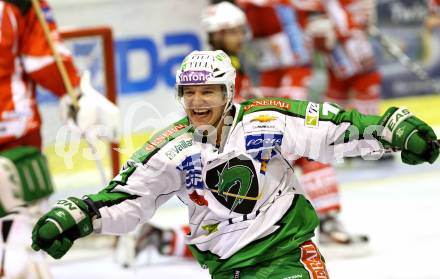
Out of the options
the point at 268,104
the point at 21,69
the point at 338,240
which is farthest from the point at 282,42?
the point at 268,104

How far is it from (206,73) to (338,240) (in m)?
2.62

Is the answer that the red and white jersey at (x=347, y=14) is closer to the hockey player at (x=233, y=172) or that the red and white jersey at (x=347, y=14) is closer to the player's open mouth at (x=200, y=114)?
the hockey player at (x=233, y=172)

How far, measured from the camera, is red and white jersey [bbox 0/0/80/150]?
503 cm

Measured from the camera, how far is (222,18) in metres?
6.32

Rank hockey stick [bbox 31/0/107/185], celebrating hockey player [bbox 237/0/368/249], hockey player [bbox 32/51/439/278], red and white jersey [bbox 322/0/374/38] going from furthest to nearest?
1. red and white jersey [bbox 322/0/374/38]
2. celebrating hockey player [bbox 237/0/368/249]
3. hockey stick [bbox 31/0/107/185]
4. hockey player [bbox 32/51/439/278]

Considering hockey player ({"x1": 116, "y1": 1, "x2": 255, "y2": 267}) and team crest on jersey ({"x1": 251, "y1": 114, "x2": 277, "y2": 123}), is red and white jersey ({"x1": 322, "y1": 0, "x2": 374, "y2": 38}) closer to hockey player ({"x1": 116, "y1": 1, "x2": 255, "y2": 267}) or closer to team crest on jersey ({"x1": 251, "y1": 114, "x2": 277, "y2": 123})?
hockey player ({"x1": 116, "y1": 1, "x2": 255, "y2": 267})

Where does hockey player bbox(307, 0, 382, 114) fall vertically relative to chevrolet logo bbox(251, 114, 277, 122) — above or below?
below

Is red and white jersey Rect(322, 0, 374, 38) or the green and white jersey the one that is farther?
red and white jersey Rect(322, 0, 374, 38)

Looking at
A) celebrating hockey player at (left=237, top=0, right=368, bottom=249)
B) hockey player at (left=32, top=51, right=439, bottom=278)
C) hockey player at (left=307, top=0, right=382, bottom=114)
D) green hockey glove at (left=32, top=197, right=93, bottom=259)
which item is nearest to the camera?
green hockey glove at (left=32, top=197, right=93, bottom=259)

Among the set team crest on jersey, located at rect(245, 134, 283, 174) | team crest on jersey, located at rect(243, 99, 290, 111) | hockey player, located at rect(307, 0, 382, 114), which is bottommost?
hockey player, located at rect(307, 0, 382, 114)

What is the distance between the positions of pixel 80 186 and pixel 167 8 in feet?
6.38

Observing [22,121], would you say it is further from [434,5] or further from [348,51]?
[434,5]

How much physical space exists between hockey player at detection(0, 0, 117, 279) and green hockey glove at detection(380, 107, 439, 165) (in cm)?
171

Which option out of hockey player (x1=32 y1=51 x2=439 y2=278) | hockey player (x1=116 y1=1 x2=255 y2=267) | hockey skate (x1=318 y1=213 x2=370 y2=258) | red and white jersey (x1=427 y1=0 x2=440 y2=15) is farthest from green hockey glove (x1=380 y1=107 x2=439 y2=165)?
red and white jersey (x1=427 y1=0 x2=440 y2=15)
